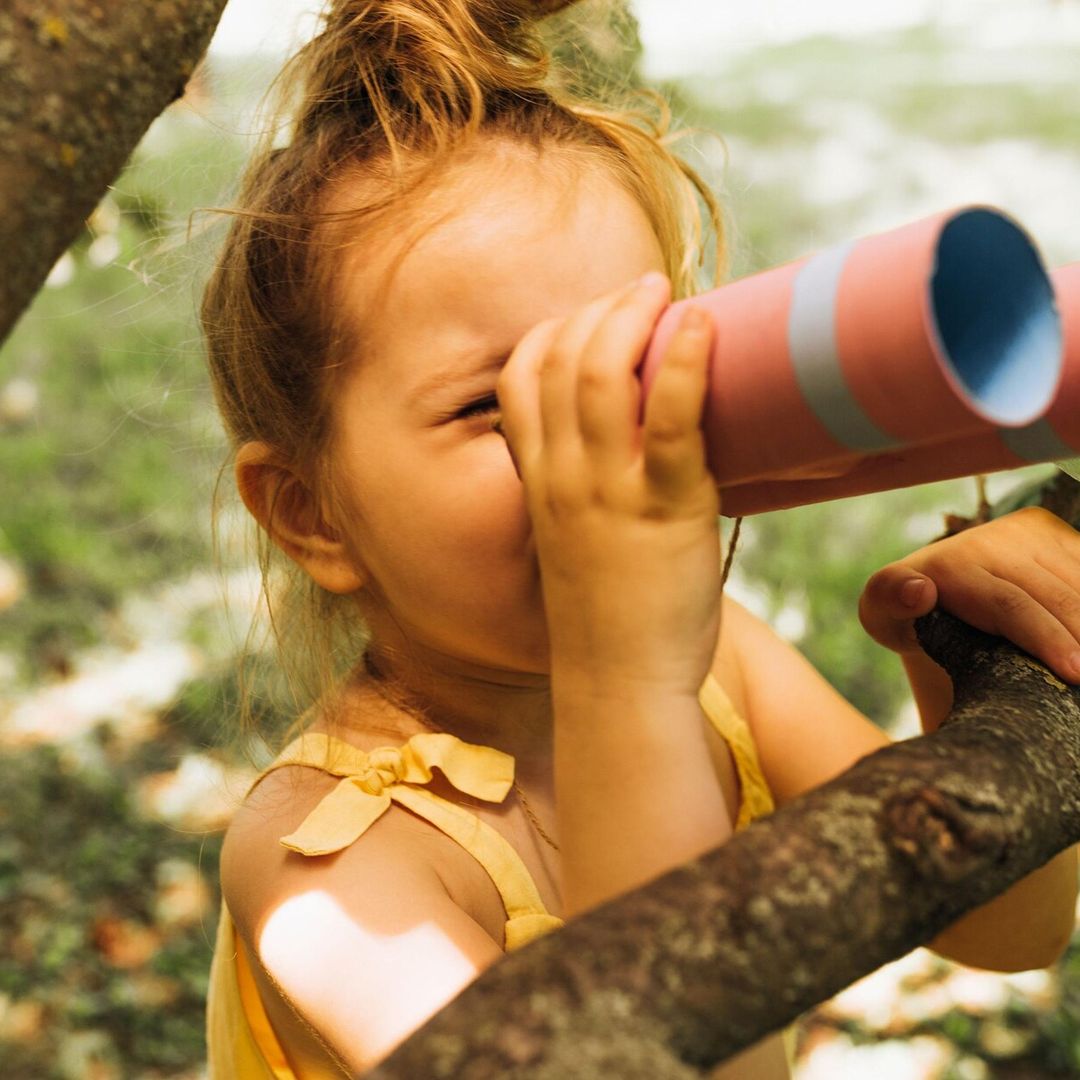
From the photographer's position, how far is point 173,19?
98 cm

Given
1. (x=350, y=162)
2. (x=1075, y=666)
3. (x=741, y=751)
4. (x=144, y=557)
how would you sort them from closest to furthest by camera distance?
(x=1075, y=666) < (x=350, y=162) < (x=741, y=751) < (x=144, y=557)

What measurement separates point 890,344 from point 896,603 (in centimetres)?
81

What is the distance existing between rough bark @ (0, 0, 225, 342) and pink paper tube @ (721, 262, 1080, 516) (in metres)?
0.60

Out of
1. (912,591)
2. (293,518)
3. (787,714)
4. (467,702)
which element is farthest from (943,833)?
(787,714)

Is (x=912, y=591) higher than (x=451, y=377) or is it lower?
lower

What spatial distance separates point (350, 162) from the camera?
169 centimetres

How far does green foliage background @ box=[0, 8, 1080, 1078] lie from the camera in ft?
9.34

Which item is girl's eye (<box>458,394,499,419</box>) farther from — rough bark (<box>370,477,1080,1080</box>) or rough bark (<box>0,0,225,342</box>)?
rough bark (<box>370,477,1080,1080</box>)

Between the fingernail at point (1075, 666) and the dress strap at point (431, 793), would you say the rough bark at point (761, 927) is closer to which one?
the fingernail at point (1075, 666)

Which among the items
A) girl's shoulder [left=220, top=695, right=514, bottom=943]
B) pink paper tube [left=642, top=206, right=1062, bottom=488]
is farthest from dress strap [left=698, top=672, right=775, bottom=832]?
pink paper tube [left=642, top=206, right=1062, bottom=488]

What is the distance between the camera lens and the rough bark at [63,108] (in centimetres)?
88

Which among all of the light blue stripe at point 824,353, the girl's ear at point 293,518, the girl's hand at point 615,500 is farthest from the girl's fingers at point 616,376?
the girl's ear at point 293,518

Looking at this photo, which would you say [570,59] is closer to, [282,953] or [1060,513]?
[1060,513]

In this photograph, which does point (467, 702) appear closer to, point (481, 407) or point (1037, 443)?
point (481, 407)
